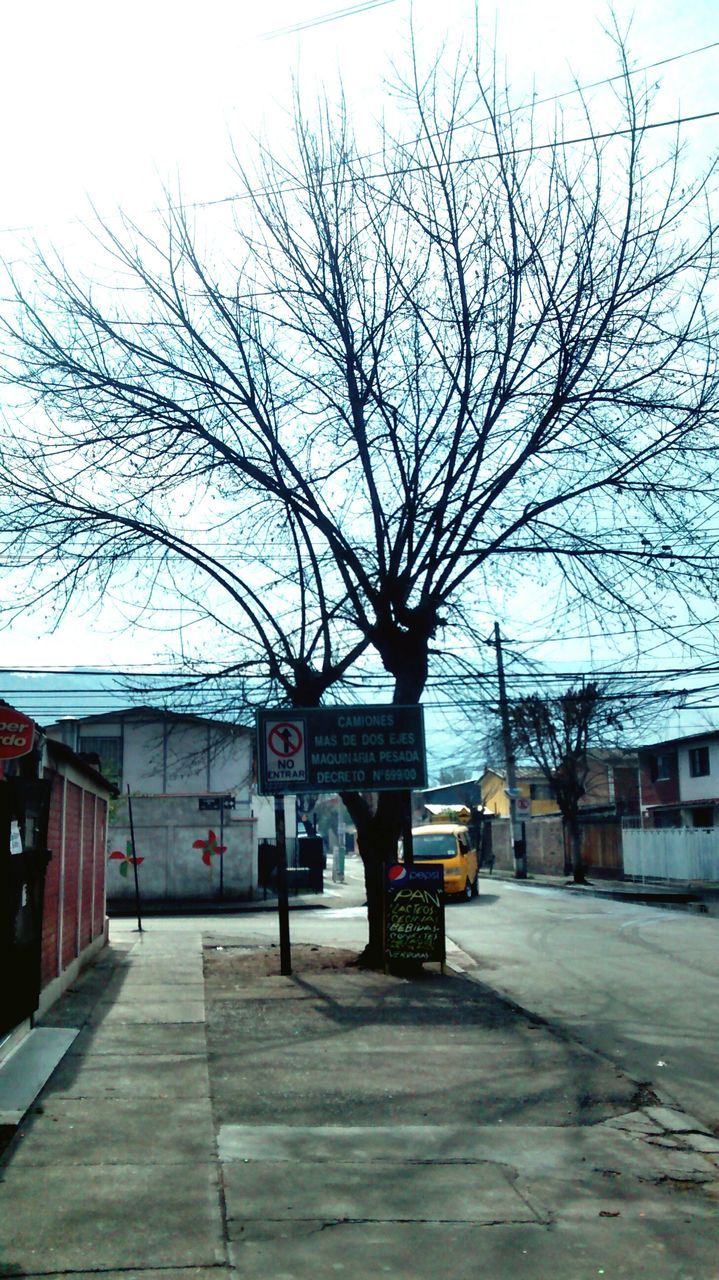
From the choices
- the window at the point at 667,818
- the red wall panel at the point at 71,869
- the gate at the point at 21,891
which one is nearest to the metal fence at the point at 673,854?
the window at the point at 667,818

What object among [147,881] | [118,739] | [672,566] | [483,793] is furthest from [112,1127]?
[483,793]

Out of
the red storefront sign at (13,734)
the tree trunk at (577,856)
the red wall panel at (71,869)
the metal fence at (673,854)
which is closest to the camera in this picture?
the red storefront sign at (13,734)

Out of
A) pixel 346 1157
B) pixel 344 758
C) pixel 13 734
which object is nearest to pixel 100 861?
pixel 344 758

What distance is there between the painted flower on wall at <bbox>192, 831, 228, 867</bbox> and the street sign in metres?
20.0

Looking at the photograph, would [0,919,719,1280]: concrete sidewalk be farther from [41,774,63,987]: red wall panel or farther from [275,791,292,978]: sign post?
[275,791,292,978]: sign post

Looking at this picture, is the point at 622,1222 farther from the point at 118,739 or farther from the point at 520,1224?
the point at 118,739

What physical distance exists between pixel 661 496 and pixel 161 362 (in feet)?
20.1

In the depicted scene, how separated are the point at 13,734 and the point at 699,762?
4104 cm

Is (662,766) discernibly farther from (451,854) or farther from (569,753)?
(451,854)

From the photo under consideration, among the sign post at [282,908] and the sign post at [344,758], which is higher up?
the sign post at [344,758]

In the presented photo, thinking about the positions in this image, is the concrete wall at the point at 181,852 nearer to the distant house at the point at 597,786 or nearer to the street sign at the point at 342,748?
the street sign at the point at 342,748

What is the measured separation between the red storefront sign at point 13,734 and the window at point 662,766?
141ft

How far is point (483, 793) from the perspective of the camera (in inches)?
3713

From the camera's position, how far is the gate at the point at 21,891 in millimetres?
7906
